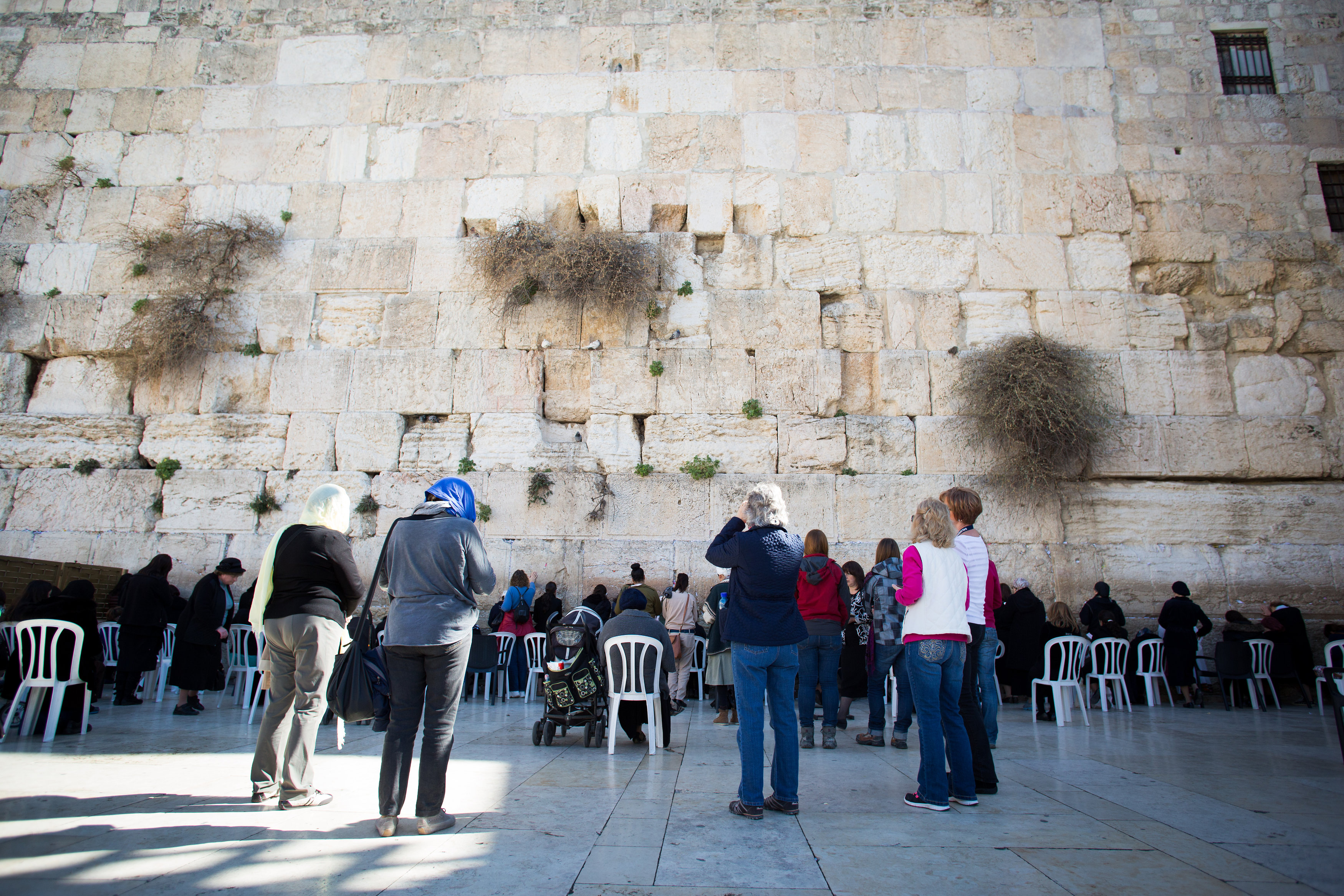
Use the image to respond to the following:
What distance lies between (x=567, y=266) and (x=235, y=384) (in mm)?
4313

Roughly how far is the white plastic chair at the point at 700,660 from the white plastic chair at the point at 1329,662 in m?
5.02

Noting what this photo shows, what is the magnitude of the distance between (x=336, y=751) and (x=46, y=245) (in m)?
9.01

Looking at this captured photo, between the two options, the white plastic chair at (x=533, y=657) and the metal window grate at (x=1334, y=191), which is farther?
the metal window grate at (x=1334, y=191)

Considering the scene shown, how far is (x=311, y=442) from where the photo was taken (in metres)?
8.66

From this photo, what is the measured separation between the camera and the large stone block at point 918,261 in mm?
8930

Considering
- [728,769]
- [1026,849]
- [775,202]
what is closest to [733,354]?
[775,202]

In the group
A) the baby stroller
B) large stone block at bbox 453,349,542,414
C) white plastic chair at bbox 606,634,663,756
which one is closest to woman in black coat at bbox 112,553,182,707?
large stone block at bbox 453,349,542,414

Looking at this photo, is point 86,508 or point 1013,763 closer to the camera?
point 1013,763

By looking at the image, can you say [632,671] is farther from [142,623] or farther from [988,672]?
[142,623]

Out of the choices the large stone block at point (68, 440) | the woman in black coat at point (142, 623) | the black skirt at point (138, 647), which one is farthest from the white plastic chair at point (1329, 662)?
the large stone block at point (68, 440)

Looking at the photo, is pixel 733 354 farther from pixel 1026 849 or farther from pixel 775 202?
pixel 1026 849

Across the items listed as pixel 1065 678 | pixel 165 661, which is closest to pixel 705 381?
pixel 1065 678

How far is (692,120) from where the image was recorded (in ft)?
31.0

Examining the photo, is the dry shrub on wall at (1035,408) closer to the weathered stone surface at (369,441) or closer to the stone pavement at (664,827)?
the stone pavement at (664,827)
